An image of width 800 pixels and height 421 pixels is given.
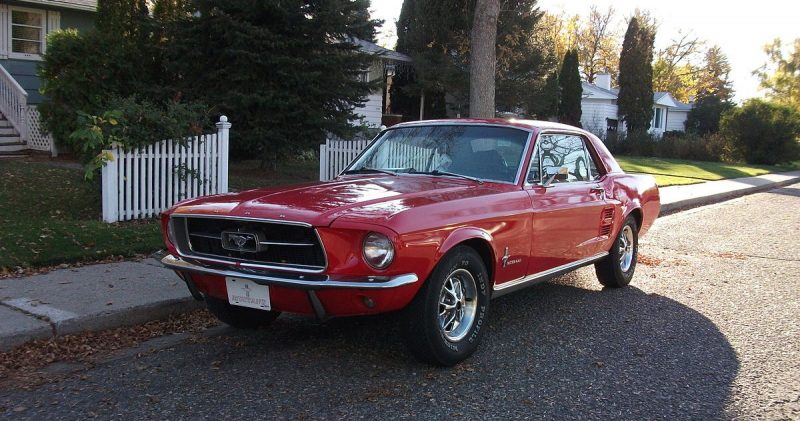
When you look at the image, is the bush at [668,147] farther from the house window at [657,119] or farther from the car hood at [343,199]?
the car hood at [343,199]

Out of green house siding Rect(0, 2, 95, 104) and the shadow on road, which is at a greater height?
green house siding Rect(0, 2, 95, 104)

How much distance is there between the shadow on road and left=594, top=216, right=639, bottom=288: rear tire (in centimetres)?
101

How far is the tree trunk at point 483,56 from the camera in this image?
1277 cm

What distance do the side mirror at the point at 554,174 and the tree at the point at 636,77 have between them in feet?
128

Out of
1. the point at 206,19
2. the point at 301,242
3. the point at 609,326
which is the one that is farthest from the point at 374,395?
the point at 206,19

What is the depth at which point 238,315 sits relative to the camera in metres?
5.17

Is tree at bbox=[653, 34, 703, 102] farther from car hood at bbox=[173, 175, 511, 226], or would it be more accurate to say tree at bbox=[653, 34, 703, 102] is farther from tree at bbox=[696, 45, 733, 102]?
car hood at bbox=[173, 175, 511, 226]

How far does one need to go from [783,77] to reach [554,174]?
70554mm

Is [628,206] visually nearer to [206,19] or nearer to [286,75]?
[286,75]

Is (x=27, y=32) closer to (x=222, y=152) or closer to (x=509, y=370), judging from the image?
(x=222, y=152)

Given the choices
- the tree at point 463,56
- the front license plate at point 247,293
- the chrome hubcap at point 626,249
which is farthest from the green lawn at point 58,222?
the tree at point 463,56

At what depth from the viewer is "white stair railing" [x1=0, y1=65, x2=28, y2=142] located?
590 inches

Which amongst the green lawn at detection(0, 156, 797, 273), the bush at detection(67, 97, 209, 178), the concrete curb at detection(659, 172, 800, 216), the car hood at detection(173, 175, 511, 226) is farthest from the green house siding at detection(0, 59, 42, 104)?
the concrete curb at detection(659, 172, 800, 216)

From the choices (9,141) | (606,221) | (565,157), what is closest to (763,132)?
(606,221)
